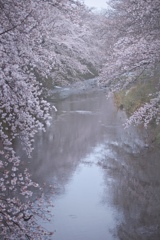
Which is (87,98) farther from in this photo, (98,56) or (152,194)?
(152,194)

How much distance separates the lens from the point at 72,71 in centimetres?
2081

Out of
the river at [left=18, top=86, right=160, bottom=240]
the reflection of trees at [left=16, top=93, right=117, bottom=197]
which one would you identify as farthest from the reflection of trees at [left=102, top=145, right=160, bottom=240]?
the reflection of trees at [left=16, top=93, right=117, bottom=197]

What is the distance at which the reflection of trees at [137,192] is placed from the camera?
717 cm

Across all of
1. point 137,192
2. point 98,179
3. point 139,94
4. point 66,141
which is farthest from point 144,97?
point 137,192

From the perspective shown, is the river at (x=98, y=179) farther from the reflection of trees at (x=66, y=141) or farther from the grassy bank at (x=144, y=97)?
the grassy bank at (x=144, y=97)

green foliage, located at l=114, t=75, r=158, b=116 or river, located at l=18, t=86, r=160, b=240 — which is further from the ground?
green foliage, located at l=114, t=75, r=158, b=116

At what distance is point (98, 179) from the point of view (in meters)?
10.3

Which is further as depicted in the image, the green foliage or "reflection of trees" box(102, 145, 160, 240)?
the green foliage

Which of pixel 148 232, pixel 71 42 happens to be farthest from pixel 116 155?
pixel 71 42

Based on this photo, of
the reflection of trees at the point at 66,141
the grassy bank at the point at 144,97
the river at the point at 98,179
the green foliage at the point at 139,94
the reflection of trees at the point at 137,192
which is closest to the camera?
the reflection of trees at the point at 137,192

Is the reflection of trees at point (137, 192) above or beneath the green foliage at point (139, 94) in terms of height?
beneath

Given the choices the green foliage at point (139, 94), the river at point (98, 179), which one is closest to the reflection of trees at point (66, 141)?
the river at point (98, 179)

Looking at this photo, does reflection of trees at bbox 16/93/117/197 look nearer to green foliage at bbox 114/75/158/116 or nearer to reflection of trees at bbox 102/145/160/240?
reflection of trees at bbox 102/145/160/240

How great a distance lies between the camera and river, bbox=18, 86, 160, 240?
733 centimetres
